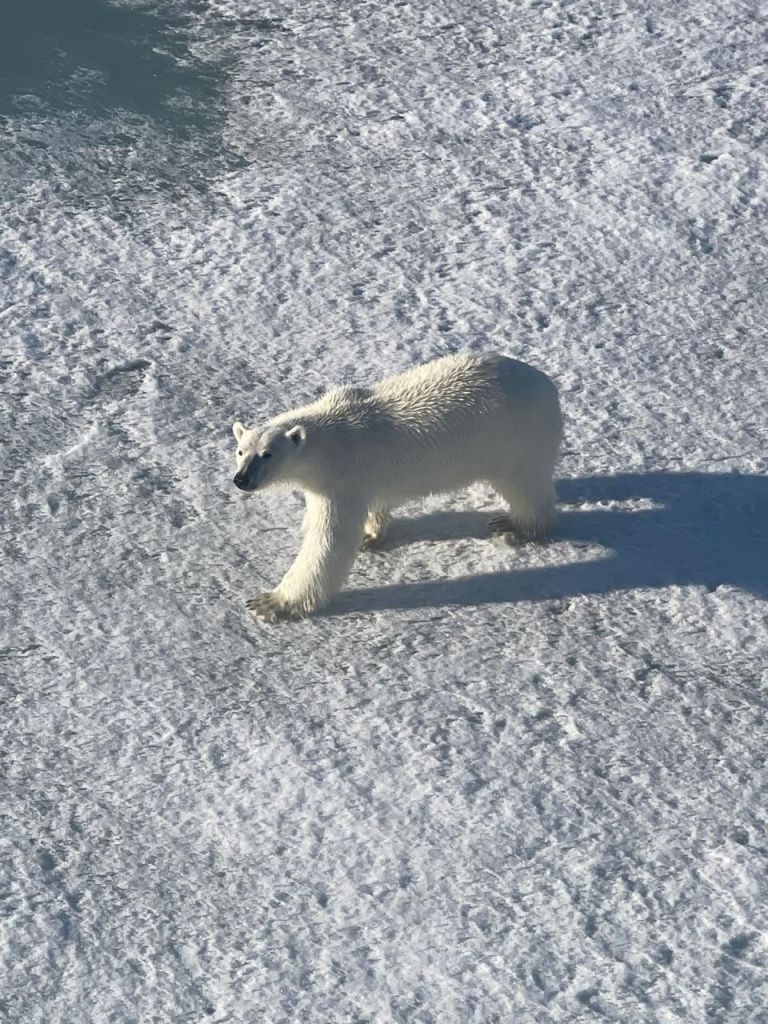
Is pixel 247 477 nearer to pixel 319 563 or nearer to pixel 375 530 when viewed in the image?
pixel 319 563

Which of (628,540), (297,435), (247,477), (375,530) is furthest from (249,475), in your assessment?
(628,540)

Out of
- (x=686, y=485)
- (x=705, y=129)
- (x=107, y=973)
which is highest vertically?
(x=705, y=129)

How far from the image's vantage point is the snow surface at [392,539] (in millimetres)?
3717

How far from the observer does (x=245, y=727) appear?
13.9 ft

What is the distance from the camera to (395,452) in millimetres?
4633

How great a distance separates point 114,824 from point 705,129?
407 centimetres

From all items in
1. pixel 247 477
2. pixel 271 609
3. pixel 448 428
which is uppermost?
pixel 448 428

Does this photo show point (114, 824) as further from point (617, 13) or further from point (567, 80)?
point (617, 13)

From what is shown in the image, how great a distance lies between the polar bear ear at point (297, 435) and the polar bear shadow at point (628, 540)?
0.50 meters

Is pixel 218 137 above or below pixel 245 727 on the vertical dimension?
above

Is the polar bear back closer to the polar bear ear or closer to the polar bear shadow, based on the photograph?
the polar bear ear

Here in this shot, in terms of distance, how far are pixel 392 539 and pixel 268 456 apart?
0.63 meters

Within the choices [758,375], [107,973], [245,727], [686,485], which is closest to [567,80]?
[758,375]

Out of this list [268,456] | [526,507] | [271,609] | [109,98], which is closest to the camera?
[268,456]
